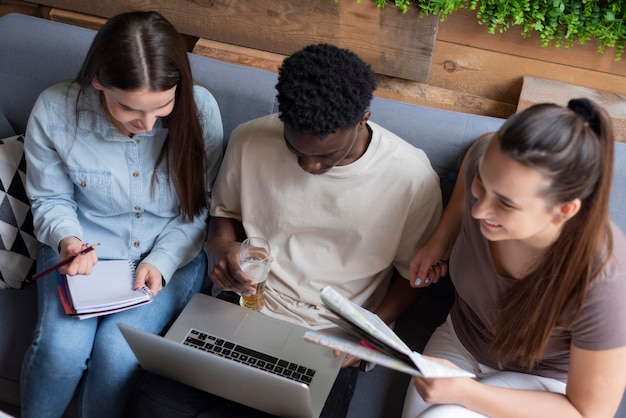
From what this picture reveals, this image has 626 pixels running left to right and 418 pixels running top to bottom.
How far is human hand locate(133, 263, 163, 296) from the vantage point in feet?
5.37

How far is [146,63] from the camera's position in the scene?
1405mm

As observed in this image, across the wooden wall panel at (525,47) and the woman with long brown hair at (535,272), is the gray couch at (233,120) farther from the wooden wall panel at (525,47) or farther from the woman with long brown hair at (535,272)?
the wooden wall panel at (525,47)

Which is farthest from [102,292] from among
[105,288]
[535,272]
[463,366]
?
[535,272]

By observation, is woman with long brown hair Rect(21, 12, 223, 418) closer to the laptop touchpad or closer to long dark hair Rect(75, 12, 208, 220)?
long dark hair Rect(75, 12, 208, 220)

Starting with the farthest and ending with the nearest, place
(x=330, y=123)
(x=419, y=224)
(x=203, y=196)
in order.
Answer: (x=203, y=196) → (x=419, y=224) → (x=330, y=123)

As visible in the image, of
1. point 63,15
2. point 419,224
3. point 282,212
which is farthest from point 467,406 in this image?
point 63,15

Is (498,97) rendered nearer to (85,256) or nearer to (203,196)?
(203,196)

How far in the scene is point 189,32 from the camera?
2.26m

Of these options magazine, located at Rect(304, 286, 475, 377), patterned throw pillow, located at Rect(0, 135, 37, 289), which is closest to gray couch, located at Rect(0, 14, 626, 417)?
patterned throw pillow, located at Rect(0, 135, 37, 289)

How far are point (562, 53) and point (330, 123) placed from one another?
1139 millimetres

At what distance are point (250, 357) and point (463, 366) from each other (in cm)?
53

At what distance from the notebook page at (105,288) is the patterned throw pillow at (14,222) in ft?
0.88

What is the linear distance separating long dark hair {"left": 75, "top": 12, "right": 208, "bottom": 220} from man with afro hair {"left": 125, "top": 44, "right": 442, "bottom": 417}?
141 mm

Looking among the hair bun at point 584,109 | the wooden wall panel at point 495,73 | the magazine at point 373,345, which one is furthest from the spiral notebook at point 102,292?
the wooden wall panel at point 495,73
